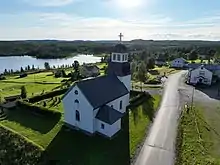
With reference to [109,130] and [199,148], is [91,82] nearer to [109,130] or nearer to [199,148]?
[109,130]

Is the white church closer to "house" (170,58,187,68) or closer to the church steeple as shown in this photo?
the church steeple

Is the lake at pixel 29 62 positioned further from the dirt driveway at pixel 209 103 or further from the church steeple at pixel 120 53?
the church steeple at pixel 120 53

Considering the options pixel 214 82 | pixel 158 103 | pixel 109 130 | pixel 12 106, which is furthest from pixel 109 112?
pixel 214 82

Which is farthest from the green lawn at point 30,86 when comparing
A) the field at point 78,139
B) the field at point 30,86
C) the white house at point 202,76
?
the white house at point 202,76

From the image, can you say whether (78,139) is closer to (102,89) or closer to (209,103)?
(102,89)

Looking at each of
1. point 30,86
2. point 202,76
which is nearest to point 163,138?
point 202,76
